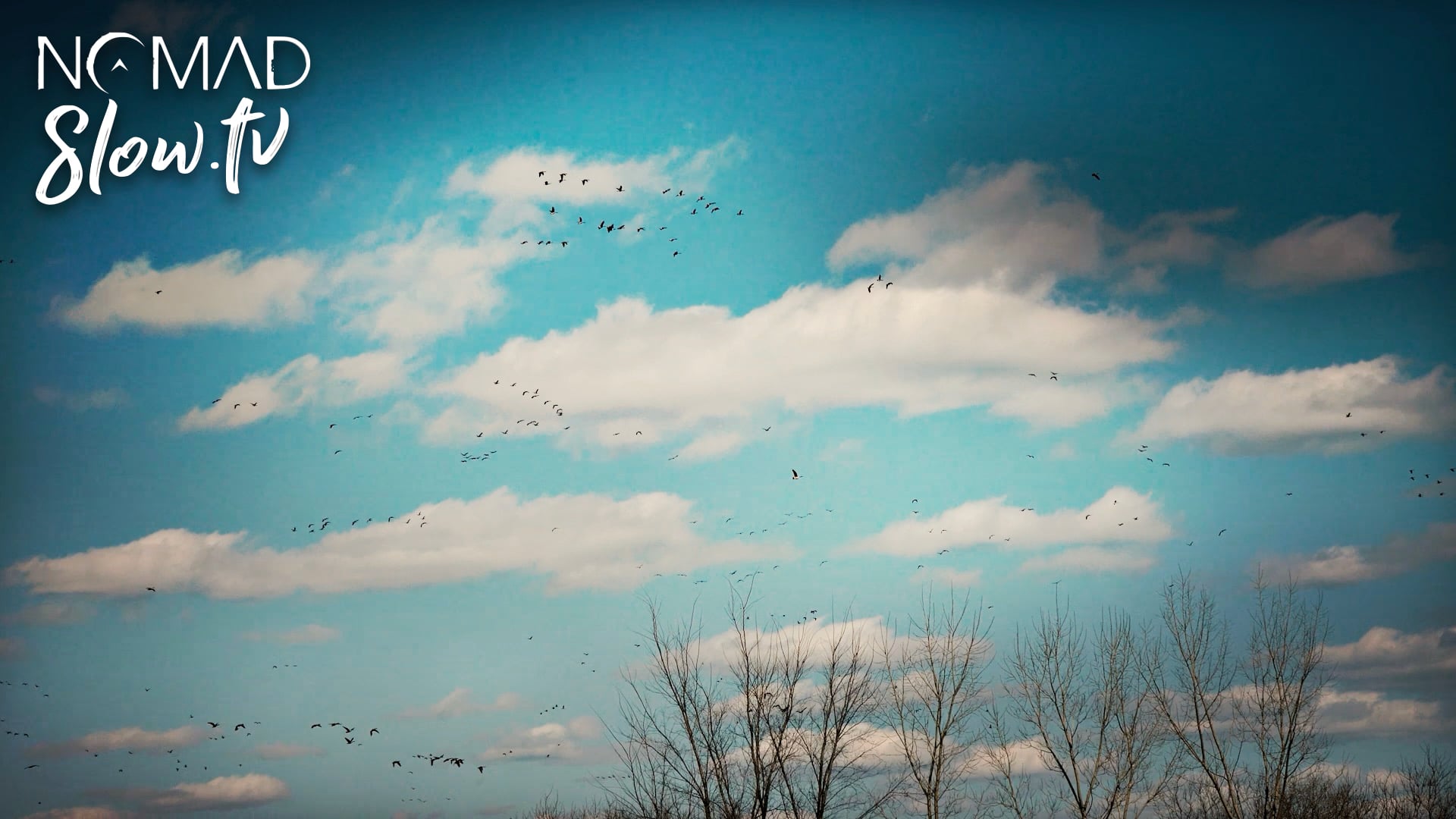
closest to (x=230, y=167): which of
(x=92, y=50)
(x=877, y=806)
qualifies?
(x=92, y=50)

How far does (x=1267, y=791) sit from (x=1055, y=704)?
5.81m

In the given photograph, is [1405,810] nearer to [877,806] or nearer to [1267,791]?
[1267,791]

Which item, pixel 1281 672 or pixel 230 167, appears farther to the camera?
pixel 1281 672

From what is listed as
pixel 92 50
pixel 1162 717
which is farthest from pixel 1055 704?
pixel 92 50

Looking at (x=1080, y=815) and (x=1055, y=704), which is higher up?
(x=1055, y=704)

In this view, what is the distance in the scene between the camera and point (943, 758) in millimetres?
28547

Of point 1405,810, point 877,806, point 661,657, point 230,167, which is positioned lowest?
point 1405,810

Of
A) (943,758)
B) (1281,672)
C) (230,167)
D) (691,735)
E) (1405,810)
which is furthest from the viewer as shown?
(1405,810)

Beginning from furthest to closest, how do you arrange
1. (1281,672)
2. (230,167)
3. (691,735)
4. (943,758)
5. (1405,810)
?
(1405,810) → (1281,672) → (943,758) → (691,735) → (230,167)

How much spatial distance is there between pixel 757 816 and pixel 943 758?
7180mm

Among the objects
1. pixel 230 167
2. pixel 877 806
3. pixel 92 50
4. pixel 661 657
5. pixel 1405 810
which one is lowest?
pixel 1405 810

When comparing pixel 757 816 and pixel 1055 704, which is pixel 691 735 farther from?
pixel 1055 704

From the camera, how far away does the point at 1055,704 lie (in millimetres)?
31297

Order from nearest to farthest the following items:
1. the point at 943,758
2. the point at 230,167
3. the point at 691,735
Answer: the point at 230,167
the point at 691,735
the point at 943,758
